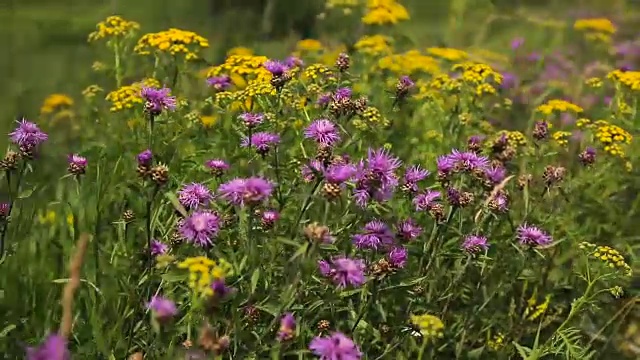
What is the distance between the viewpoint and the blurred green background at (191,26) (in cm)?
457

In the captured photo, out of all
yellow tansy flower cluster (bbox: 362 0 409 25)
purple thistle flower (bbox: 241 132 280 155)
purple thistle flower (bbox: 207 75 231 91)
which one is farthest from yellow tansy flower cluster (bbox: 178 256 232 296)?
yellow tansy flower cluster (bbox: 362 0 409 25)

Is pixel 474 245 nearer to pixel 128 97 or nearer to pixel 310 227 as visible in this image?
pixel 310 227

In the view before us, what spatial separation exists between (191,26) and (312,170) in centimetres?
531

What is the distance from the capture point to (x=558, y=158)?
10.6 feet

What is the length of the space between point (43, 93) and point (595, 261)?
3.18 meters

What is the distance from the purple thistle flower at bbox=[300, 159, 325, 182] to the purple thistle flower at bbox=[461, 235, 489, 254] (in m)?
0.45

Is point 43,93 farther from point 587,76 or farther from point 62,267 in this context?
point 587,76

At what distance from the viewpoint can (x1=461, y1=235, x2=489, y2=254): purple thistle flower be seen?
185cm

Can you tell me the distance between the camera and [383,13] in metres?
4.00

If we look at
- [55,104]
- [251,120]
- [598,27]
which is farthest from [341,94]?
[598,27]

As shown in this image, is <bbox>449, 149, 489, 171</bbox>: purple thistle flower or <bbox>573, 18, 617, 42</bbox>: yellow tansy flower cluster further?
<bbox>573, 18, 617, 42</bbox>: yellow tansy flower cluster

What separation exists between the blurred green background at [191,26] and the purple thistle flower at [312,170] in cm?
224

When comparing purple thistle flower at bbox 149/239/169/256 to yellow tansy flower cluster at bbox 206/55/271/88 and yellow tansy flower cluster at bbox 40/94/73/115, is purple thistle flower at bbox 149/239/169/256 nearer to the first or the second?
yellow tansy flower cluster at bbox 206/55/271/88

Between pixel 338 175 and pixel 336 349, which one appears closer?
pixel 336 349
